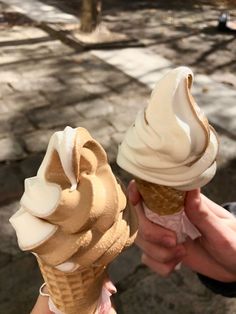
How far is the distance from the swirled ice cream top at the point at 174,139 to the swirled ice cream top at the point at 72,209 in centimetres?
34

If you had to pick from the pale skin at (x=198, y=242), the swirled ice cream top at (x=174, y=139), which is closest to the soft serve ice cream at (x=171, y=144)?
the swirled ice cream top at (x=174, y=139)

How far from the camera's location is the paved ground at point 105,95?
312 cm

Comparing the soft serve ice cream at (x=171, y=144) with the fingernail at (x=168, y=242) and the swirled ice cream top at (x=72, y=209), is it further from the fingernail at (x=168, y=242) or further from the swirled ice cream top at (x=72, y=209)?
the swirled ice cream top at (x=72, y=209)

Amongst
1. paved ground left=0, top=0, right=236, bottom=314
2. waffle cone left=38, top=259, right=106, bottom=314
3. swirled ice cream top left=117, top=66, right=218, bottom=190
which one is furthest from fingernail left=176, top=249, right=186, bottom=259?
paved ground left=0, top=0, right=236, bottom=314

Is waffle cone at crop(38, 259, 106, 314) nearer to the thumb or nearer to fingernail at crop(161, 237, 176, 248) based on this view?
fingernail at crop(161, 237, 176, 248)

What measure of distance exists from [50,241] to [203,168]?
0.75 metres

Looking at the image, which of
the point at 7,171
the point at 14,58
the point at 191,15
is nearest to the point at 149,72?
the point at 14,58

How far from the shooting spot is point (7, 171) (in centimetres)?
419

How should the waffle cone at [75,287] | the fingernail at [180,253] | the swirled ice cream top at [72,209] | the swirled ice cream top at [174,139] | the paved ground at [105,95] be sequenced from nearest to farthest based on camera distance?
the swirled ice cream top at [72,209] → the waffle cone at [75,287] → the swirled ice cream top at [174,139] → the fingernail at [180,253] → the paved ground at [105,95]

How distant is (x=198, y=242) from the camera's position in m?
A: 2.40

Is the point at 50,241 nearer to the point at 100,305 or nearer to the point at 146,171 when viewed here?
the point at 100,305

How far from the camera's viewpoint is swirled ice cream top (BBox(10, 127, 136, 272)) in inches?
56.8

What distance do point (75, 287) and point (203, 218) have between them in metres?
0.77

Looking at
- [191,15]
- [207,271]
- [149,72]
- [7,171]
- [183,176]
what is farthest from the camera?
[191,15]
